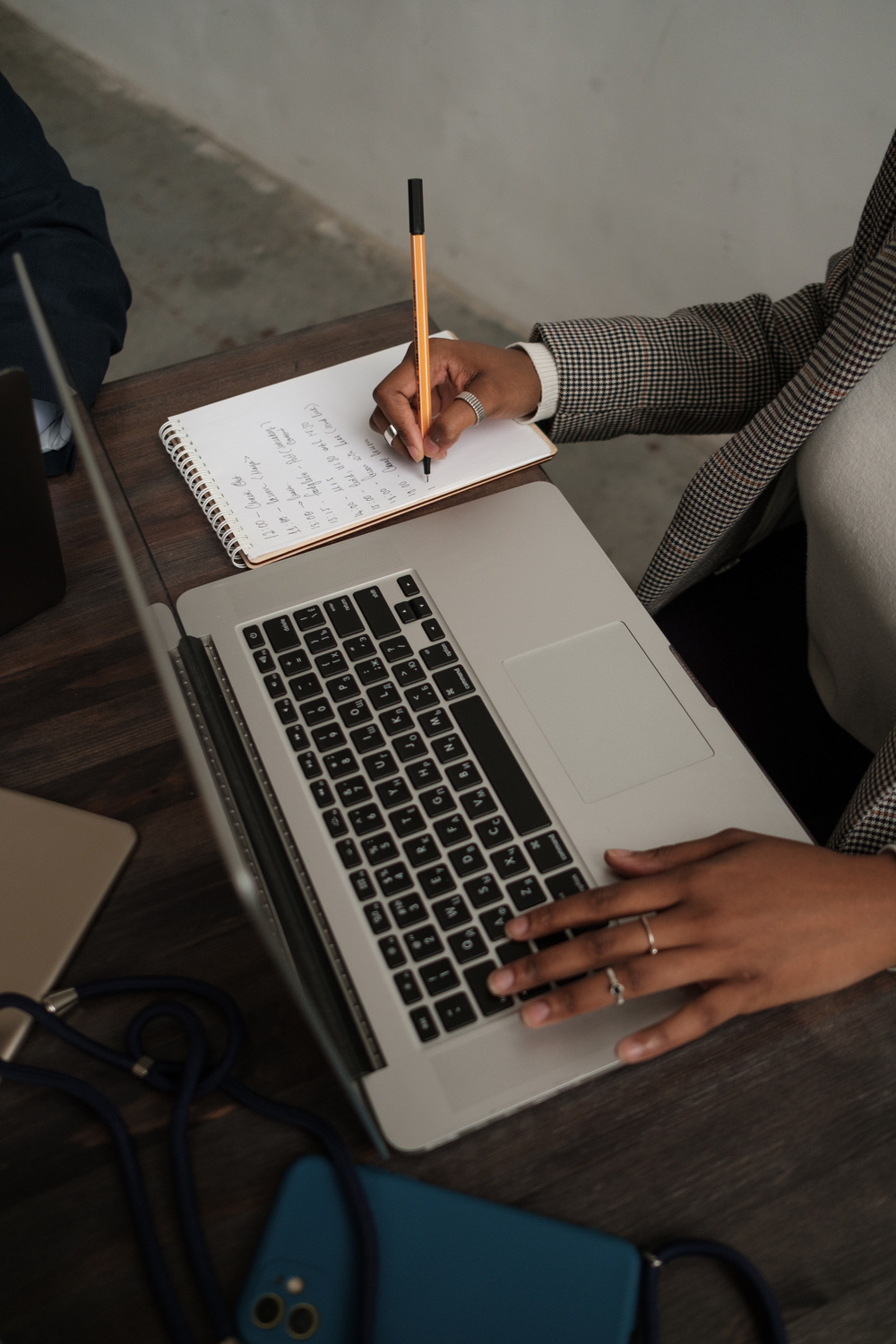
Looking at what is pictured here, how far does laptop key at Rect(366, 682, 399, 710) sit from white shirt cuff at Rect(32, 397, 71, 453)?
0.35 meters

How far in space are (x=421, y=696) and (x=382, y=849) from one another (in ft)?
0.37

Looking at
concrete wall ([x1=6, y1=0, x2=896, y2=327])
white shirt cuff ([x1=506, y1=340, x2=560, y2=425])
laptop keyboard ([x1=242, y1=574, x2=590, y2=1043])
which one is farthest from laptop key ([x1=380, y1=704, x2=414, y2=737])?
concrete wall ([x1=6, y1=0, x2=896, y2=327])

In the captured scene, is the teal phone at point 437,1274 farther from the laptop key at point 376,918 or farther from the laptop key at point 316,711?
the laptop key at point 316,711

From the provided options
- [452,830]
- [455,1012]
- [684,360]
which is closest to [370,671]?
[452,830]

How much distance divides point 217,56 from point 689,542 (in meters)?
2.31

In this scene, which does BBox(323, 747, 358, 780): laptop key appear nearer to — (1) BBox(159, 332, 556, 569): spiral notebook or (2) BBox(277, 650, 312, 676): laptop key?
(2) BBox(277, 650, 312, 676): laptop key

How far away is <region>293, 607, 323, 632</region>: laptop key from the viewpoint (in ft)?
2.04

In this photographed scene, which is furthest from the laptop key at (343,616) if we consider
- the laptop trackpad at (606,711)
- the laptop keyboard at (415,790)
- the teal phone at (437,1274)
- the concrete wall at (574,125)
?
the concrete wall at (574,125)

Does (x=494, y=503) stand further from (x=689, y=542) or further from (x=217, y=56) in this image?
(x=217, y=56)

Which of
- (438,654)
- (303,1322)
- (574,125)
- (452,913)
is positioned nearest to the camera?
(303,1322)

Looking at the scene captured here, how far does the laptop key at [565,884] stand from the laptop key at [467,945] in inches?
2.1

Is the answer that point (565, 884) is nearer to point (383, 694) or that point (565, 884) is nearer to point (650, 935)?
point (650, 935)

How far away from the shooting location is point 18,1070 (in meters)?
0.46

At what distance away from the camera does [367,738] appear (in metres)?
0.57
